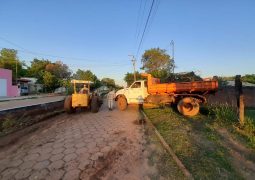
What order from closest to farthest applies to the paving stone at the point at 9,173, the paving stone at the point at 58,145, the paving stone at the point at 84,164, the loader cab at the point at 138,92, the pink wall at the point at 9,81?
the paving stone at the point at 9,173 < the paving stone at the point at 84,164 < the paving stone at the point at 58,145 < the loader cab at the point at 138,92 < the pink wall at the point at 9,81

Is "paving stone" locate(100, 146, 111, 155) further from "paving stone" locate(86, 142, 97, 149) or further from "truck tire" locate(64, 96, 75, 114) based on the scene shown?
"truck tire" locate(64, 96, 75, 114)

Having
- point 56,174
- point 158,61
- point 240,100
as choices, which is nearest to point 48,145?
point 56,174

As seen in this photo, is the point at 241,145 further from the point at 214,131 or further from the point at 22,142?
the point at 22,142

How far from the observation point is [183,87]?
11.2 meters

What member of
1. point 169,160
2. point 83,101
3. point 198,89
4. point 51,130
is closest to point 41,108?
point 83,101

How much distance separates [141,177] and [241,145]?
361 centimetres

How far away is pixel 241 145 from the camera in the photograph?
5906 millimetres

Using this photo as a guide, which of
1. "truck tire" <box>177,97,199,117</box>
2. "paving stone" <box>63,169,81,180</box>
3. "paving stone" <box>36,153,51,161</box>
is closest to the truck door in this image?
"truck tire" <box>177,97,199,117</box>

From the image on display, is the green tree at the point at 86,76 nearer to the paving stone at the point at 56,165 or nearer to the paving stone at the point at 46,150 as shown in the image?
the paving stone at the point at 46,150

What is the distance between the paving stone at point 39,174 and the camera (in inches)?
153

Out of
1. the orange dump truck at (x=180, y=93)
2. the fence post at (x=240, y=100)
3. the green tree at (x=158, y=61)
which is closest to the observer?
the fence post at (x=240, y=100)

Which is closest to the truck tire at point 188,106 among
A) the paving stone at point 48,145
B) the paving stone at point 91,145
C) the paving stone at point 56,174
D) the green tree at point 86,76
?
the paving stone at point 91,145

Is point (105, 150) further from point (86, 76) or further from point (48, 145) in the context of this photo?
point (86, 76)

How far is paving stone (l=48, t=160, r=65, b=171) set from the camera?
4304 millimetres
